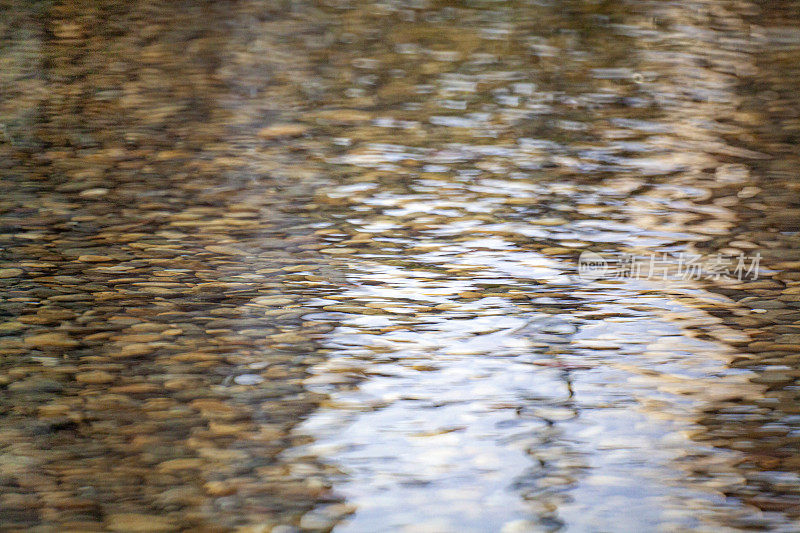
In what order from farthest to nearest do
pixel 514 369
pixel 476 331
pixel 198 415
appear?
pixel 476 331, pixel 514 369, pixel 198 415

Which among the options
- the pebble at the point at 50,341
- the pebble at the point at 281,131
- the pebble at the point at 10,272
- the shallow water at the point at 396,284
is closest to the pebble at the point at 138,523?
the shallow water at the point at 396,284

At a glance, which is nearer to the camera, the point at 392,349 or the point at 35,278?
the point at 392,349

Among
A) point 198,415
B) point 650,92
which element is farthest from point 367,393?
point 650,92

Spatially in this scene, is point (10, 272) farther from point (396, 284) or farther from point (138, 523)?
point (138, 523)

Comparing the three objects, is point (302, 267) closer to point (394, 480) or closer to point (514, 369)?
point (514, 369)

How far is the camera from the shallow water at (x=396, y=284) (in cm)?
175

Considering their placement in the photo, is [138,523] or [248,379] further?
[248,379]

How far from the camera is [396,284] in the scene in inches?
101

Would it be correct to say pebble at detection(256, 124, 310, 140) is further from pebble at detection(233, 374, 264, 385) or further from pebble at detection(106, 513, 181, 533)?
pebble at detection(106, 513, 181, 533)

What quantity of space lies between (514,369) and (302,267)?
Answer: 0.76 m

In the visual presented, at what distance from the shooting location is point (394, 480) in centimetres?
176

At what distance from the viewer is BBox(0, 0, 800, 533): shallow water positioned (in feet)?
5.74

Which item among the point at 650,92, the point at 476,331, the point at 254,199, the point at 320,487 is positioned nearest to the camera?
the point at 320,487

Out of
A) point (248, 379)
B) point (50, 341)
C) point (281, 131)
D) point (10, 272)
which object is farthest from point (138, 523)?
point (281, 131)
